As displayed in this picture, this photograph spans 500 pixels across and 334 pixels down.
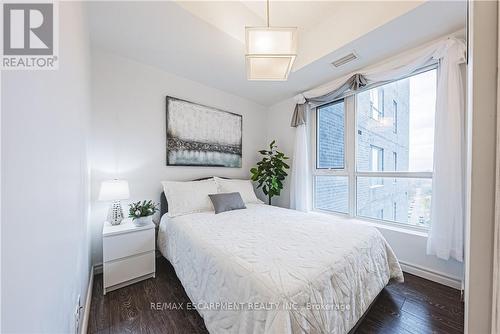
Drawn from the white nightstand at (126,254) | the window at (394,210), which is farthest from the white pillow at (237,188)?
the window at (394,210)

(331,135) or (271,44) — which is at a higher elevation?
(271,44)

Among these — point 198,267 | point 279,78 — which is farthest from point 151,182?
point 279,78

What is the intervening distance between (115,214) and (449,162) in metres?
3.45

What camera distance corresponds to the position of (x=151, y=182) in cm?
254

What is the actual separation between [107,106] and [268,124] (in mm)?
2780

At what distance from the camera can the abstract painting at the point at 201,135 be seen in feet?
8.95

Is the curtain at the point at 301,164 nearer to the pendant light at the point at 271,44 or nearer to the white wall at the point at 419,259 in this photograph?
the white wall at the point at 419,259

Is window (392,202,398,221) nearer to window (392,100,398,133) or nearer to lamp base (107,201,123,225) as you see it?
window (392,100,398,133)

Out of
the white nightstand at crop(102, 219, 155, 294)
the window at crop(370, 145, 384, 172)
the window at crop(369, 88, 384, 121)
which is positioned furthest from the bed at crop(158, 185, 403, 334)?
the window at crop(369, 88, 384, 121)

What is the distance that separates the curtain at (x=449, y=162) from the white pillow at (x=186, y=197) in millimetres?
2476

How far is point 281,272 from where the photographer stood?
1026mm

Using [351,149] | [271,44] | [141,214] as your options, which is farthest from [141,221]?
[351,149]

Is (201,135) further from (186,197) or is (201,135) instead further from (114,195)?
(114,195)

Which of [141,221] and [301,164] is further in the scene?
[301,164]
